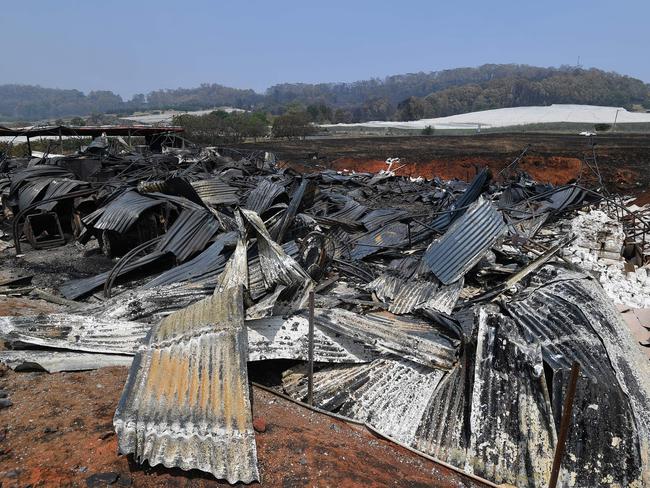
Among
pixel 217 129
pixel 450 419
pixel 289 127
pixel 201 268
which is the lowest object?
pixel 450 419

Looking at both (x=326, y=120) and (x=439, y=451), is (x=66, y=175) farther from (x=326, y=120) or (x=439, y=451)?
(x=326, y=120)

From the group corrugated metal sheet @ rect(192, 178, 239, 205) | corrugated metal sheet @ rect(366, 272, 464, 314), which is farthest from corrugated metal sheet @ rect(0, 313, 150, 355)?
corrugated metal sheet @ rect(192, 178, 239, 205)

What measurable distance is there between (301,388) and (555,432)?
1921 mm

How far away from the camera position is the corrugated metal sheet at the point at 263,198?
8023 millimetres

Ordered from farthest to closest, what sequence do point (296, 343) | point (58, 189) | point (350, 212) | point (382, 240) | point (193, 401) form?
point (58, 189)
point (350, 212)
point (382, 240)
point (296, 343)
point (193, 401)

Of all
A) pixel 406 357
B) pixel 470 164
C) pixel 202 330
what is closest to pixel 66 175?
pixel 202 330

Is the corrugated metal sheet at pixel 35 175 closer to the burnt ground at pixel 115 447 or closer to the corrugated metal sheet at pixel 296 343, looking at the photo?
the burnt ground at pixel 115 447

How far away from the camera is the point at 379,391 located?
372 cm

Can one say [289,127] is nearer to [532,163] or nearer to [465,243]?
[532,163]

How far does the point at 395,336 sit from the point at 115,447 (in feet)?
7.90

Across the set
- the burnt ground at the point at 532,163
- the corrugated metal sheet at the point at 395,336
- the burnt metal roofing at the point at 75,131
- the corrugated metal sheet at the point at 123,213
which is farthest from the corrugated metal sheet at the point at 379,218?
the burnt metal roofing at the point at 75,131

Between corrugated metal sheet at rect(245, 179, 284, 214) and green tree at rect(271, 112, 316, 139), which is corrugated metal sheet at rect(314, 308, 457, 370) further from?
green tree at rect(271, 112, 316, 139)

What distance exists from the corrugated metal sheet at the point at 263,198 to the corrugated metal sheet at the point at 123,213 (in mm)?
1598

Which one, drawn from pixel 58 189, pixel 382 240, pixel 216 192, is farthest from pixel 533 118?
pixel 58 189
